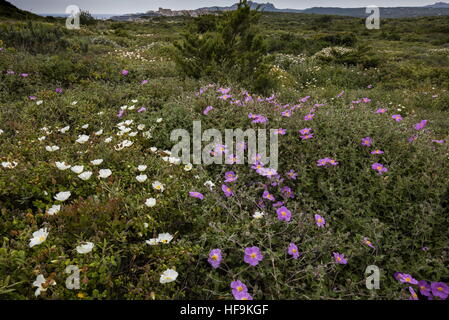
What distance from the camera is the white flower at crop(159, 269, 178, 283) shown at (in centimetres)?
164


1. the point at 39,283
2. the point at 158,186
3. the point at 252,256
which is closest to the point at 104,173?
the point at 158,186

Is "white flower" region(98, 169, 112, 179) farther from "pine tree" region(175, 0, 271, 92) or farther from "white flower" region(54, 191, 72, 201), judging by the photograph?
"pine tree" region(175, 0, 271, 92)

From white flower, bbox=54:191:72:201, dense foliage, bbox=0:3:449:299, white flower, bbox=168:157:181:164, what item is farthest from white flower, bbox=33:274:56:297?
white flower, bbox=168:157:181:164

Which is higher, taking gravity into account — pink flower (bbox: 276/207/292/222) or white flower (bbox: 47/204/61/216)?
white flower (bbox: 47/204/61/216)

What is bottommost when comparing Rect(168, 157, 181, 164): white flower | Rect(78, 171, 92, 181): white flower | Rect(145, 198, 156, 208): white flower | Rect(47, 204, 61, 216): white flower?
Rect(47, 204, 61, 216): white flower

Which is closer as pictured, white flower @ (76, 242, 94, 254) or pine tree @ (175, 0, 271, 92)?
white flower @ (76, 242, 94, 254)

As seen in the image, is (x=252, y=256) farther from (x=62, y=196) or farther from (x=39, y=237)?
(x=62, y=196)

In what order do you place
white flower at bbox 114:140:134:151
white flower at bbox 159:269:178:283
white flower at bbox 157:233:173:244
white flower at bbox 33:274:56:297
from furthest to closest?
white flower at bbox 114:140:134:151
white flower at bbox 157:233:173:244
white flower at bbox 159:269:178:283
white flower at bbox 33:274:56:297

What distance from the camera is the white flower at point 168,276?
164 centimetres

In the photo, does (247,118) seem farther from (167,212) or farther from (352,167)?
(167,212)

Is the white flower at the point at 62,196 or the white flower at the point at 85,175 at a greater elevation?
the white flower at the point at 85,175

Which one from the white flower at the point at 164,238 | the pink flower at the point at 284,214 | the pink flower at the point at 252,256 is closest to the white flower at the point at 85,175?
the white flower at the point at 164,238

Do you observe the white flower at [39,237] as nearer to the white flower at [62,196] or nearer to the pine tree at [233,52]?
the white flower at [62,196]
